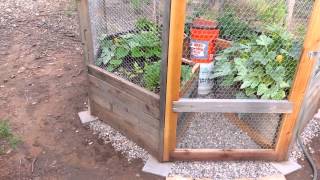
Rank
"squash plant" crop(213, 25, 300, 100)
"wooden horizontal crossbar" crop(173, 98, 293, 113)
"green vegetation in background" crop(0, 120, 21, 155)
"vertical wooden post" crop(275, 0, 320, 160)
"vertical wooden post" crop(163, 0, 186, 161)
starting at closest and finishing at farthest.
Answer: "vertical wooden post" crop(163, 0, 186, 161) < "vertical wooden post" crop(275, 0, 320, 160) < "wooden horizontal crossbar" crop(173, 98, 293, 113) < "squash plant" crop(213, 25, 300, 100) < "green vegetation in background" crop(0, 120, 21, 155)

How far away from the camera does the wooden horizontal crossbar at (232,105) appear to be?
2.47m

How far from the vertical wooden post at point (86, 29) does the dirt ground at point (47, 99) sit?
0.74 metres

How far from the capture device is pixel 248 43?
2.72m

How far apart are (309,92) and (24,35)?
3937 millimetres

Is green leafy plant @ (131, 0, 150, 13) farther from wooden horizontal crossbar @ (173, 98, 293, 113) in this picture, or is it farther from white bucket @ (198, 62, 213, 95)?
wooden horizontal crossbar @ (173, 98, 293, 113)

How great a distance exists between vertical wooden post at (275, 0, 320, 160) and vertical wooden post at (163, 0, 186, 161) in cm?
84

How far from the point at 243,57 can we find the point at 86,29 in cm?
132

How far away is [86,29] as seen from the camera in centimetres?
288

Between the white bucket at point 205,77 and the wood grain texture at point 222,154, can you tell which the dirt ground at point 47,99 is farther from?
the white bucket at point 205,77

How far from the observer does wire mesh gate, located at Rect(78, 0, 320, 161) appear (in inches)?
93.0

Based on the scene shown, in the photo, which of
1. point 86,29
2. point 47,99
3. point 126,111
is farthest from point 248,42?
point 47,99

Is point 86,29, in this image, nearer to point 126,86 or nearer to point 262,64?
point 126,86

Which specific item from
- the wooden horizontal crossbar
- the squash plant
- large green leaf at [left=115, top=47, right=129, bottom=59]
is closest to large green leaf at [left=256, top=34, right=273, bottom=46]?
the squash plant

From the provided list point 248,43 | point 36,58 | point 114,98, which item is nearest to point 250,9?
point 248,43
